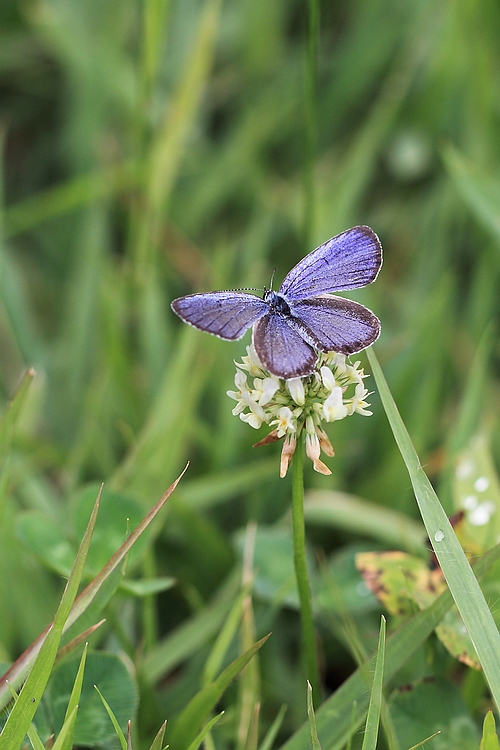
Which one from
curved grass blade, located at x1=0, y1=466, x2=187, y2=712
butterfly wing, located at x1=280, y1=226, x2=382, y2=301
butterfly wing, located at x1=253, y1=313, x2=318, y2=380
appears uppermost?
butterfly wing, located at x1=280, y1=226, x2=382, y2=301

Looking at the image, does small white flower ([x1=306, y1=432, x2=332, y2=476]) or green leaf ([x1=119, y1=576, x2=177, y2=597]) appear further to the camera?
green leaf ([x1=119, y1=576, x2=177, y2=597])

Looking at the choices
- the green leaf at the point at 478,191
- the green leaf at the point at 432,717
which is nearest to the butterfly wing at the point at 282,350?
the green leaf at the point at 432,717

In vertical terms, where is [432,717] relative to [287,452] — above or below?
below

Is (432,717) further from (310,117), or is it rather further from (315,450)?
(310,117)

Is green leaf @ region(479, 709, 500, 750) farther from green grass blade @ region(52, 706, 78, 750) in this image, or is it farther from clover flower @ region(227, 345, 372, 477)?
green grass blade @ region(52, 706, 78, 750)

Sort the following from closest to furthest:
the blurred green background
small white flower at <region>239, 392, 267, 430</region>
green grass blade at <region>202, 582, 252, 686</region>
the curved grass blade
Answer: small white flower at <region>239, 392, 267, 430</region> → the curved grass blade → green grass blade at <region>202, 582, 252, 686</region> → the blurred green background

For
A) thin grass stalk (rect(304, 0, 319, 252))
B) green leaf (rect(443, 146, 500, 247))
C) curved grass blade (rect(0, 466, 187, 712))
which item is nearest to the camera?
curved grass blade (rect(0, 466, 187, 712))

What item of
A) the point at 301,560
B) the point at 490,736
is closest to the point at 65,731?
the point at 301,560

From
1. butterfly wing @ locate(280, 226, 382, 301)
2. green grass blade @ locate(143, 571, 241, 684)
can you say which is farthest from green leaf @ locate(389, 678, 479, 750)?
butterfly wing @ locate(280, 226, 382, 301)
